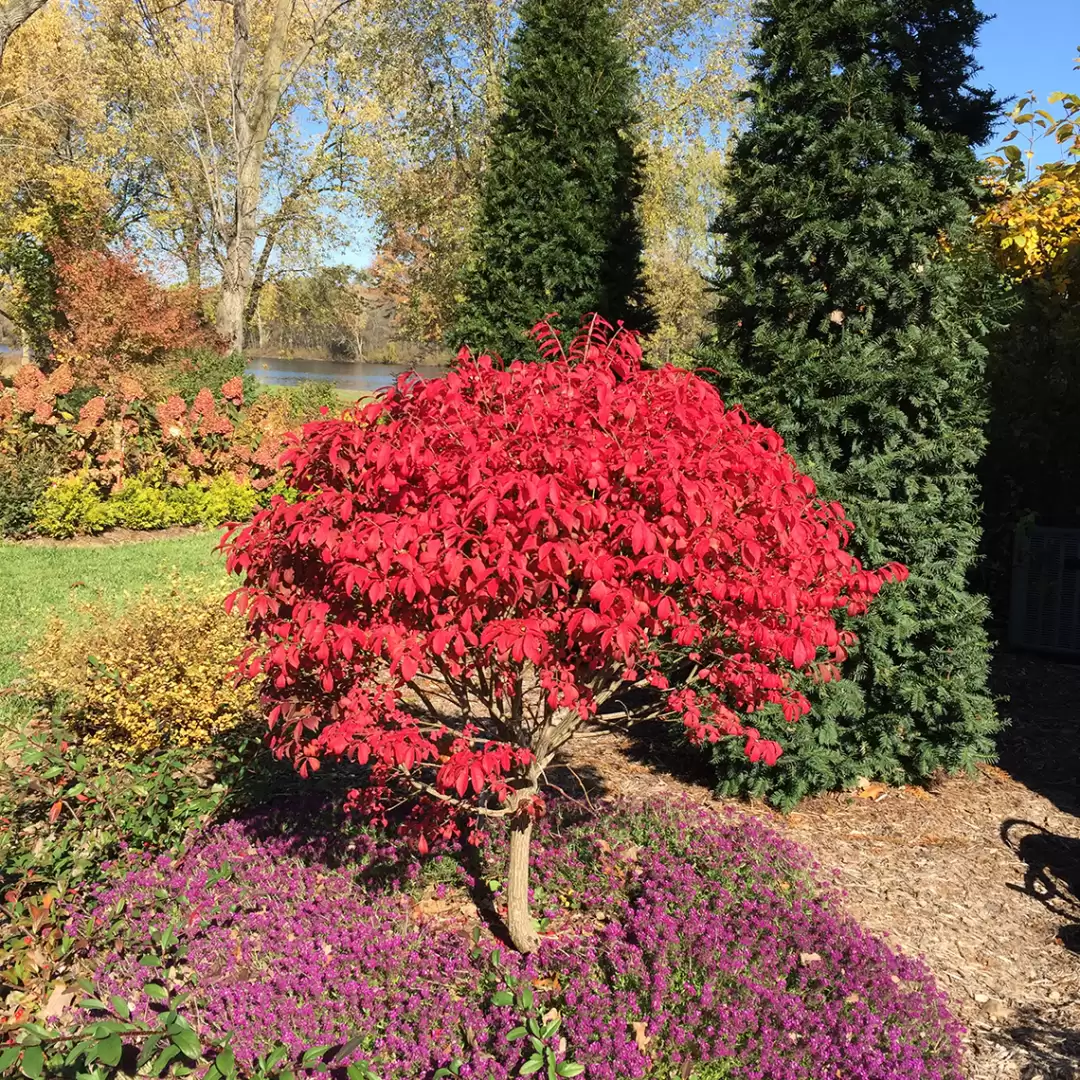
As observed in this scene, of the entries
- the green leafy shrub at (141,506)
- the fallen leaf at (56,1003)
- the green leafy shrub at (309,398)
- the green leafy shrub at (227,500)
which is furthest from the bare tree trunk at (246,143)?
the fallen leaf at (56,1003)

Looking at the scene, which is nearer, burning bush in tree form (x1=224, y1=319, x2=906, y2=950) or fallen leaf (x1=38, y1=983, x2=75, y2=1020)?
burning bush in tree form (x1=224, y1=319, x2=906, y2=950)

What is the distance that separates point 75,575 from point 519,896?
745cm

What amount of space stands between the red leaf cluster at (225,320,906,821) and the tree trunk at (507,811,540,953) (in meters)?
0.35

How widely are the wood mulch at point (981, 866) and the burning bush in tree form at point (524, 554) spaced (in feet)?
3.32

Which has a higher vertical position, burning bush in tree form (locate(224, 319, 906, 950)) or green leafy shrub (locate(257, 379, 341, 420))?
green leafy shrub (locate(257, 379, 341, 420))

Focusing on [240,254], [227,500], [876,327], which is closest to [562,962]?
[876,327]

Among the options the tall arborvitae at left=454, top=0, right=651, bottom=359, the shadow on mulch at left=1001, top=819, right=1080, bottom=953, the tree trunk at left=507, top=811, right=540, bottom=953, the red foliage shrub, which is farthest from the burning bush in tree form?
the red foliage shrub

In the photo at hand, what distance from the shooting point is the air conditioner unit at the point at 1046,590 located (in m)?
7.34

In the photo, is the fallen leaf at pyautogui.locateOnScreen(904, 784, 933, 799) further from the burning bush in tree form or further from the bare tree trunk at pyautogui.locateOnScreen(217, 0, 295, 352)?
the bare tree trunk at pyautogui.locateOnScreen(217, 0, 295, 352)

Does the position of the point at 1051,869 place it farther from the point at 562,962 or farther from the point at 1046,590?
the point at 1046,590

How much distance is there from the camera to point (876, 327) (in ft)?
16.0

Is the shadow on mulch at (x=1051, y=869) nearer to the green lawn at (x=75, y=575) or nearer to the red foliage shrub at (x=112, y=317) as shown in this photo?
the green lawn at (x=75, y=575)

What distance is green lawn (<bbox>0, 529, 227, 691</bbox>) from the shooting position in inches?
290

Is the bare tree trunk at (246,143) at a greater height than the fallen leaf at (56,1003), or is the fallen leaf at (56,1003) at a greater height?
the bare tree trunk at (246,143)
